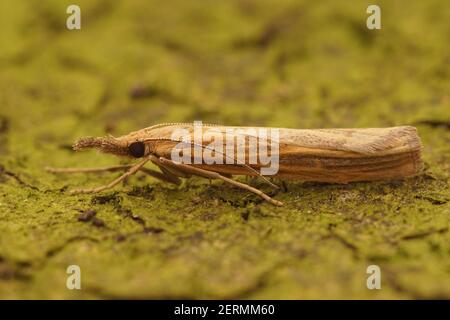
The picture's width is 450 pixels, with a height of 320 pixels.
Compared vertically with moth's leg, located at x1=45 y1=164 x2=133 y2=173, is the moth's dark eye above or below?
above

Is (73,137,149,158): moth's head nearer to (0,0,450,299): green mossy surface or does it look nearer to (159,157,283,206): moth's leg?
(159,157,283,206): moth's leg

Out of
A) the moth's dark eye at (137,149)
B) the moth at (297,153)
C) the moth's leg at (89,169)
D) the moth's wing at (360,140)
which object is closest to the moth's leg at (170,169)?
the moth at (297,153)

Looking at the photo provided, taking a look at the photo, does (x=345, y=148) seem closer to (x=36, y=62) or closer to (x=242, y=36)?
(x=242, y=36)

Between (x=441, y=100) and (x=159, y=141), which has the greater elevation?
(x=441, y=100)

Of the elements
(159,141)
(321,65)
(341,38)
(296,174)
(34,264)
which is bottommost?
(34,264)

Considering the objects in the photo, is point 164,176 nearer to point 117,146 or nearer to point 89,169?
point 117,146

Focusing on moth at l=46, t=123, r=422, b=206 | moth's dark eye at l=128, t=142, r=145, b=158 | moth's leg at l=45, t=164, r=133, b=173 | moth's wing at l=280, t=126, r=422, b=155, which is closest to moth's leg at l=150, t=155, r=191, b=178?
moth at l=46, t=123, r=422, b=206
